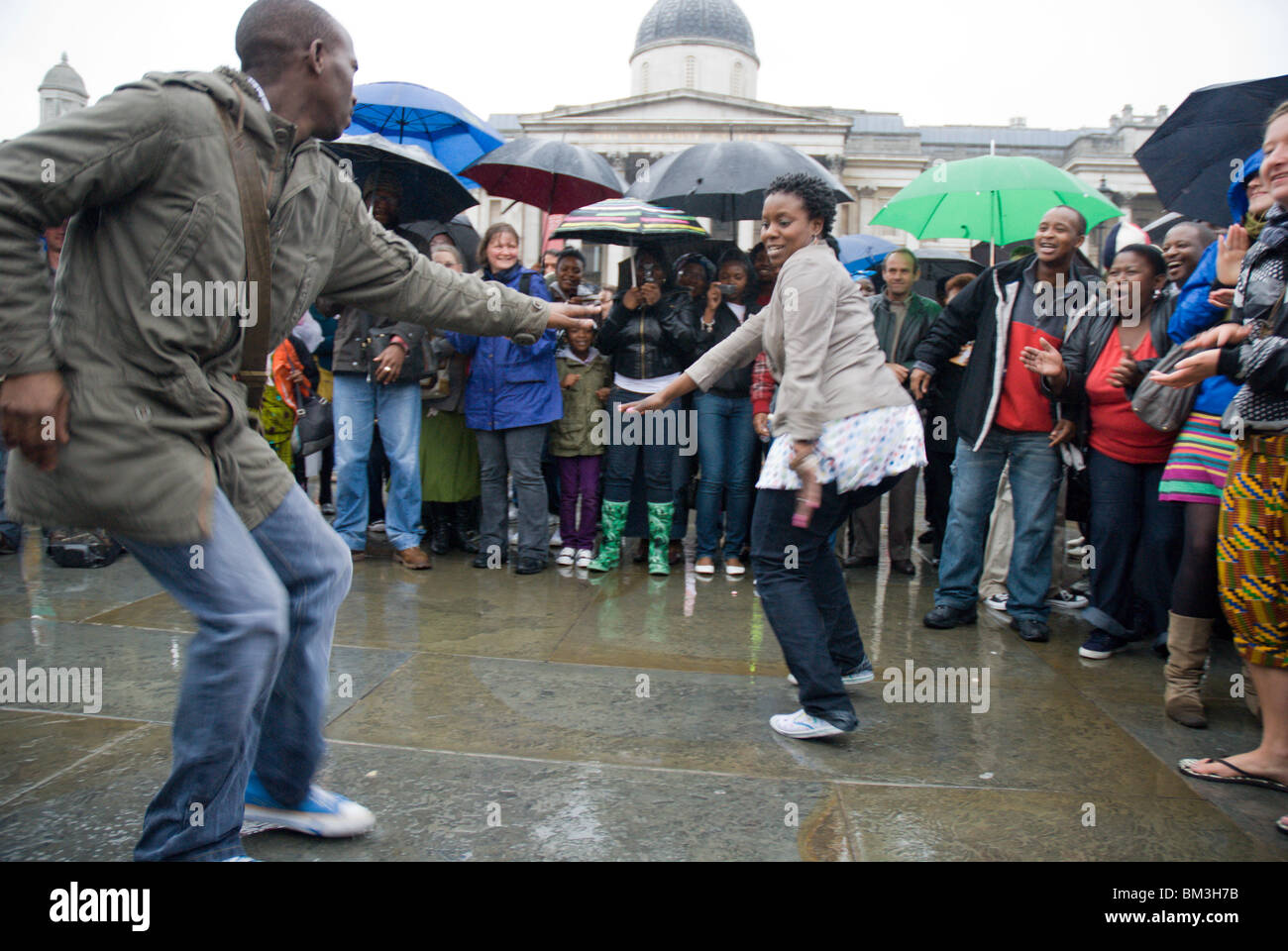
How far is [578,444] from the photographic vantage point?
6.23 m

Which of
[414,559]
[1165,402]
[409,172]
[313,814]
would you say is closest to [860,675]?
[1165,402]

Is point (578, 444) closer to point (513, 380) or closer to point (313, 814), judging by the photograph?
point (513, 380)

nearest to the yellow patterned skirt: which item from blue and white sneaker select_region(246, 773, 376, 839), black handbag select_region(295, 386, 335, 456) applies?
blue and white sneaker select_region(246, 773, 376, 839)

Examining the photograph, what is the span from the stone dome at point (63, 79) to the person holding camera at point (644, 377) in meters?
42.5

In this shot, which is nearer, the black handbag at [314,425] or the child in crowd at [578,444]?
the child in crowd at [578,444]

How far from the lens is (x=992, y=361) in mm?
5039

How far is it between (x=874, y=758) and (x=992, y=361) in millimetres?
2672

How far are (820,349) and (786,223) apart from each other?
0.57 m

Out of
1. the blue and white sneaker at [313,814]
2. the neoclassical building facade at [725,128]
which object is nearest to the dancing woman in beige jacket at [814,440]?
the blue and white sneaker at [313,814]

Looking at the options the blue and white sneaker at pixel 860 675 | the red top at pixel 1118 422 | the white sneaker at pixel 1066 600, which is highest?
the red top at pixel 1118 422

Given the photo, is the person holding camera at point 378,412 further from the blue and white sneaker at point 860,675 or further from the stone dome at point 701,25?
the stone dome at point 701,25

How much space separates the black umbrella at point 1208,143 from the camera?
4903 millimetres

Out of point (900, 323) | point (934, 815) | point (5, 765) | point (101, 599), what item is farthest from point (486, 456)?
point (934, 815)

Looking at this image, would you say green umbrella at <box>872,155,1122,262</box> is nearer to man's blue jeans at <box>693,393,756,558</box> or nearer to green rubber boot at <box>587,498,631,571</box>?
man's blue jeans at <box>693,393,756,558</box>
